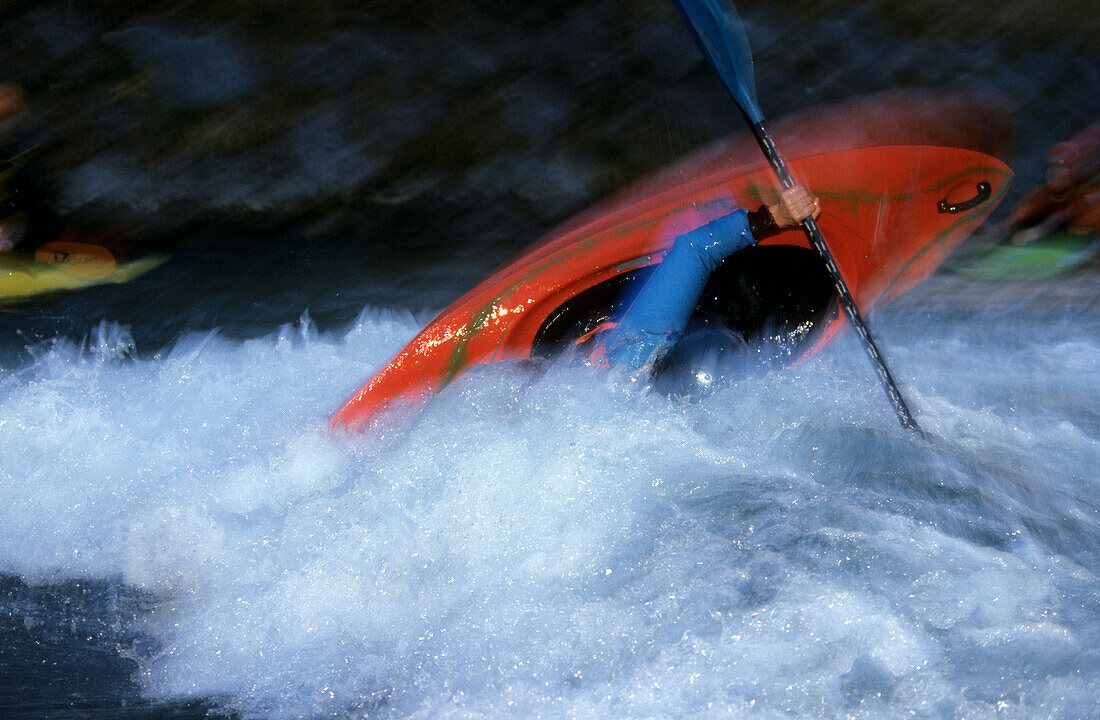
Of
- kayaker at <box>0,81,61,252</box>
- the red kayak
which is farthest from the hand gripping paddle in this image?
kayaker at <box>0,81,61,252</box>

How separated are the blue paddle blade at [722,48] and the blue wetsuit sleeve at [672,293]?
280 mm

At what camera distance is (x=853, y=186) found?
2.12m

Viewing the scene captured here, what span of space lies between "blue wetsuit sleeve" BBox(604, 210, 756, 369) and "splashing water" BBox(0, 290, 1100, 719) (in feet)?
0.34

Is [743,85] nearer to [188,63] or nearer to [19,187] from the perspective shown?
[188,63]

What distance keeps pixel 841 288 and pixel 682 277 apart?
40 cm

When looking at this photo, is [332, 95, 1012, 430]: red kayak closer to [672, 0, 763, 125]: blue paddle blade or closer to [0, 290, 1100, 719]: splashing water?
[0, 290, 1100, 719]: splashing water

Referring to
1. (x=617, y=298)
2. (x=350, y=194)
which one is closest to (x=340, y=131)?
(x=350, y=194)

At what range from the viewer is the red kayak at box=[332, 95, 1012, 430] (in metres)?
2.01

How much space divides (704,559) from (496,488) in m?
0.48

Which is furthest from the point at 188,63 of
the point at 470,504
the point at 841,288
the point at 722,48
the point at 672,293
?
the point at 841,288

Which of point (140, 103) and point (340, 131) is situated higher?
point (140, 103)

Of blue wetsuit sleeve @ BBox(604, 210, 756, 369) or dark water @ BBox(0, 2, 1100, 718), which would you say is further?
blue wetsuit sleeve @ BBox(604, 210, 756, 369)

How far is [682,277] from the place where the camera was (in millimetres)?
1962

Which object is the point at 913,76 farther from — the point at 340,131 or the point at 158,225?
the point at 158,225
